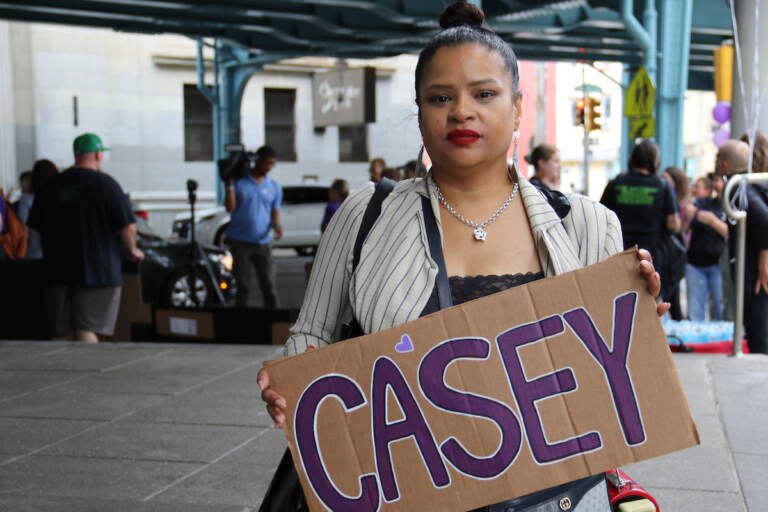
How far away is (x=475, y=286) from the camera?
2340 millimetres

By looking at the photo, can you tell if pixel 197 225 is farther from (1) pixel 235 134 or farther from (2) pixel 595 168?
(2) pixel 595 168

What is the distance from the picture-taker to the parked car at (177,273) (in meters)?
11.3

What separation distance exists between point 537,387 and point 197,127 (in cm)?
2618

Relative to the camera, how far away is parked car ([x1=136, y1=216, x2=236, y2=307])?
1132 cm

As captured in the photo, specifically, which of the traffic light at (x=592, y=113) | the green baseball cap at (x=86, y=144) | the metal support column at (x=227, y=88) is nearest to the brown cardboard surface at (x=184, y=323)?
the green baseball cap at (x=86, y=144)

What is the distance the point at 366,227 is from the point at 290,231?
19.7 meters

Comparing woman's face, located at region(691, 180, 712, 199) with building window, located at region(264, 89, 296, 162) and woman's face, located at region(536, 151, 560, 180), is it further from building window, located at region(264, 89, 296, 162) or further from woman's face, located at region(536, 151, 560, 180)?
building window, located at region(264, 89, 296, 162)

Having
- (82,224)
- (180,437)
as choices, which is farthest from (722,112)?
(180,437)

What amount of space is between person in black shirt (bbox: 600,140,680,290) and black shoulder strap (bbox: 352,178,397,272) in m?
5.63

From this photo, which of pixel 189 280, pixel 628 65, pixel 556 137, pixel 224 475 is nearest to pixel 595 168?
pixel 556 137

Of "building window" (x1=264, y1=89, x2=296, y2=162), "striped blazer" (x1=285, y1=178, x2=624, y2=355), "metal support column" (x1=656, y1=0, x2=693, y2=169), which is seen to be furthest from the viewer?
"building window" (x1=264, y1=89, x2=296, y2=162)

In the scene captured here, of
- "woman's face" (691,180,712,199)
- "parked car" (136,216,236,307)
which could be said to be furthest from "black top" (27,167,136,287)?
"woman's face" (691,180,712,199)

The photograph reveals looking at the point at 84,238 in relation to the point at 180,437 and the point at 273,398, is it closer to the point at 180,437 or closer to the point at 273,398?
the point at 180,437

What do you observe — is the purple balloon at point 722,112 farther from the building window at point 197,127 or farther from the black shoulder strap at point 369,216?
the black shoulder strap at point 369,216
